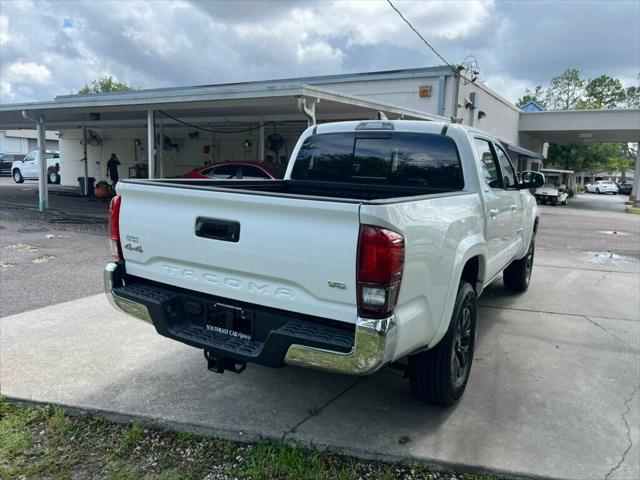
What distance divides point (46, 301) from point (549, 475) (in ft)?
18.4

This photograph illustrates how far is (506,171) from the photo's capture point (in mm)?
5223

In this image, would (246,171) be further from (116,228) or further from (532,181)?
(116,228)

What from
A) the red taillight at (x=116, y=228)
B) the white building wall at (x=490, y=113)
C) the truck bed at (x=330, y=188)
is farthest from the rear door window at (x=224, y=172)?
the red taillight at (x=116, y=228)

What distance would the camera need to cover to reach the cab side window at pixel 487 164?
4.35m

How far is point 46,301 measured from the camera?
5898 mm

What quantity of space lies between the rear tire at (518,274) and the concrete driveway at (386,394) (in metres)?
1.11

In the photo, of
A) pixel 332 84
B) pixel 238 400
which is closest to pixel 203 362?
pixel 238 400

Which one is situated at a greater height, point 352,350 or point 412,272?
point 412,272

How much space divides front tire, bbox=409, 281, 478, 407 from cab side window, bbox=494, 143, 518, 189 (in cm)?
176

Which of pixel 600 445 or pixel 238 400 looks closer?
pixel 600 445

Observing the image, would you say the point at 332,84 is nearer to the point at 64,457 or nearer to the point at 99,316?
the point at 99,316

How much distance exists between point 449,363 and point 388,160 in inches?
73.1

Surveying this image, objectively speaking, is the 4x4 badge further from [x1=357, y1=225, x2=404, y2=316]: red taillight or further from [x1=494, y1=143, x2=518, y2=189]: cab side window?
[x1=494, y1=143, x2=518, y2=189]: cab side window

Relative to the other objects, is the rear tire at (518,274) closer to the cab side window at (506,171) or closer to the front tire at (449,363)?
the cab side window at (506,171)
